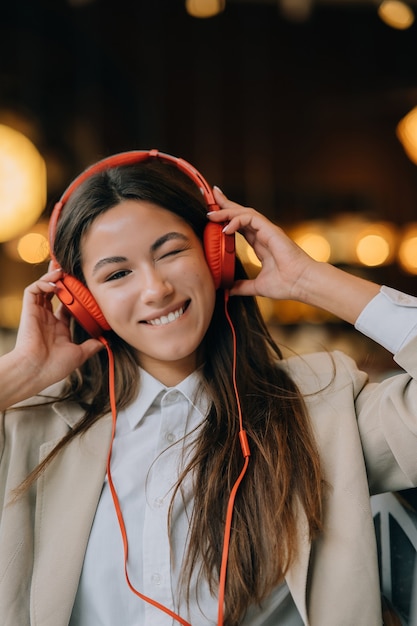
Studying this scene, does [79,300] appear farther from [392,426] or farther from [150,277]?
[392,426]

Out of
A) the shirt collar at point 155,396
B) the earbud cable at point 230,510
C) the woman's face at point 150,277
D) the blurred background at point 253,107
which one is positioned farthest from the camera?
the blurred background at point 253,107

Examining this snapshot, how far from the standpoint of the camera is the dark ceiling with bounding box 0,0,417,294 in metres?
4.63

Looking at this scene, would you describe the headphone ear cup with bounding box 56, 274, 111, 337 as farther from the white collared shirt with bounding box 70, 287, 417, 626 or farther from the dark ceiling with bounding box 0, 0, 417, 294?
the dark ceiling with bounding box 0, 0, 417, 294

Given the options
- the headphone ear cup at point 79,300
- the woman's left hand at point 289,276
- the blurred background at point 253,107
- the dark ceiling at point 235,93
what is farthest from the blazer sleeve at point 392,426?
the dark ceiling at point 235,93

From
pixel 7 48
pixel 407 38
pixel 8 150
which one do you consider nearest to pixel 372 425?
pixel 8 150

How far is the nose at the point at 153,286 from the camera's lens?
3.80 ft

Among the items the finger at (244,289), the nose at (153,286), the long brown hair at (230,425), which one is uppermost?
the nose at (153,286)

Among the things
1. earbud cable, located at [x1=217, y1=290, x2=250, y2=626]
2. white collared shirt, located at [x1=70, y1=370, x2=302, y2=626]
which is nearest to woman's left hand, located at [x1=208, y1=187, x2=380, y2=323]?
earbud cable, located at [x1=217, y1=290, x2=250, y2=626]

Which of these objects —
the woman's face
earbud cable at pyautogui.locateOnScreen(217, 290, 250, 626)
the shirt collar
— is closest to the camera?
earbud cable at pyautogui.locateOnScreen(217, 290, 250, 626)

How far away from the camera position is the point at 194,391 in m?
1.30

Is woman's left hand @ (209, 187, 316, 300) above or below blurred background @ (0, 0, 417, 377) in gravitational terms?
above

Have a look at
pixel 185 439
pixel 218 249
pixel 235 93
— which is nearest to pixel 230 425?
pixel 185 439

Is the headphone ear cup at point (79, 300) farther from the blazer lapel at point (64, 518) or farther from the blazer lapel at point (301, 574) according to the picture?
the blazer lapel at point (301, 574)

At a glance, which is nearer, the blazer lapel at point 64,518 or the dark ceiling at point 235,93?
the blazer lapel at point 64,518
